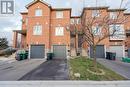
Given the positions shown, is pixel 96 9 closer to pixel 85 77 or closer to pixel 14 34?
pixel 85 77

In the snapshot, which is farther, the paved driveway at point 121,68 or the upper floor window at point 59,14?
the upper floor window at point 59,14

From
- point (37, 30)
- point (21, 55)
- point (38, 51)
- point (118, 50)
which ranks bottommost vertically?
point (21, 55)

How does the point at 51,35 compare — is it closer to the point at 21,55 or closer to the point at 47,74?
the point at 21,55

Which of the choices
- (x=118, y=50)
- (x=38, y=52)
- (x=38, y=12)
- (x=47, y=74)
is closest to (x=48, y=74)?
(x=47, y=74)

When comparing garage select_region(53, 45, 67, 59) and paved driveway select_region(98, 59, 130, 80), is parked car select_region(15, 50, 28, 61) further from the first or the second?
paved driveway select_region(98, 59, 130, 80)

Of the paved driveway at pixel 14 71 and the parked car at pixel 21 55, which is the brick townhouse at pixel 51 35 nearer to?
the parked car at pixel 21 55

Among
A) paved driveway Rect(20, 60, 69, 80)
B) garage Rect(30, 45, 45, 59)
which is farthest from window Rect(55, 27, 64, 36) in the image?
paved driveway Rect(20, 60, 69, 80)

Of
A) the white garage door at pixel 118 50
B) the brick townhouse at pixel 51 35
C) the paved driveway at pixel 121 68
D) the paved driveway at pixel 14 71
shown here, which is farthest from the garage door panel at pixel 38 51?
the paved driveway at pixel 121 68

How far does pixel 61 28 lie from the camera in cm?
2833

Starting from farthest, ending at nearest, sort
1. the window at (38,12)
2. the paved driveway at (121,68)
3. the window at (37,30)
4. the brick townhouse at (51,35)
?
the window at (38,12)
the window at (37,30)
the brick townhouse at (51,35)
the paved driveway at (121,68)

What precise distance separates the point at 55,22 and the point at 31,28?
4.30 metres
